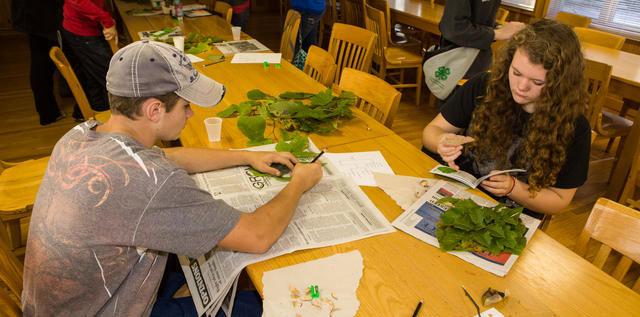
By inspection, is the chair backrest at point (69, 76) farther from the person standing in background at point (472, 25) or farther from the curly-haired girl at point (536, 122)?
the person standing in background at point (472, 25)

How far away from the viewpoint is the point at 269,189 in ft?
4.20

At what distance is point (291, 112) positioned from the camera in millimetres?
1711

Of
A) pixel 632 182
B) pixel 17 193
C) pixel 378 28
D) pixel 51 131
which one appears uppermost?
pixel 378 28

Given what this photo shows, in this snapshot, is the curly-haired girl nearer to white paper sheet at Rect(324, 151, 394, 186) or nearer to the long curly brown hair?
the long curly brown hair

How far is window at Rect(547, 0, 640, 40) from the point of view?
12.8 ft

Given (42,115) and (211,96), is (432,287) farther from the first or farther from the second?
(42,115)

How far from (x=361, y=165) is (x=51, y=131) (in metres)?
2.98

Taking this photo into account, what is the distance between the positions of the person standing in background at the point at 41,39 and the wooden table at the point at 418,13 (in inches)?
122

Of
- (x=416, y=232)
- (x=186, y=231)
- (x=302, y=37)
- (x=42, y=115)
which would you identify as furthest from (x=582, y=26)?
(x=42, y=115)

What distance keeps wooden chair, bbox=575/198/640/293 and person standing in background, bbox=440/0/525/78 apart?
4.58ft

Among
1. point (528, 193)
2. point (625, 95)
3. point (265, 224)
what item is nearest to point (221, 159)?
point (265, 224)

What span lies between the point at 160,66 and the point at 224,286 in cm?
54

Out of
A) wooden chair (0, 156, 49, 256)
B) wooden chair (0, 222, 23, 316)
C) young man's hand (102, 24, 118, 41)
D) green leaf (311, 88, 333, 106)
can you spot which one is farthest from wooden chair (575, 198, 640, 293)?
young man's hand (102, 24, 118, 41)

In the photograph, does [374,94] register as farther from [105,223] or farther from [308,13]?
[308,13]
